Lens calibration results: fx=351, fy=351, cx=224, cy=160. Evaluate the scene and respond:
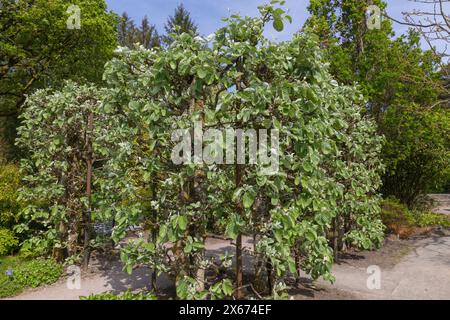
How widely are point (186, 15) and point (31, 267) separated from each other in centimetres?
3383

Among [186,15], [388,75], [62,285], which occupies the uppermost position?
[186,15]

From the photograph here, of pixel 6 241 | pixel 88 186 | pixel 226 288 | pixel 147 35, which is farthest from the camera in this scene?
pixel 147 35

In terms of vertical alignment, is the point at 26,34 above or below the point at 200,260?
above

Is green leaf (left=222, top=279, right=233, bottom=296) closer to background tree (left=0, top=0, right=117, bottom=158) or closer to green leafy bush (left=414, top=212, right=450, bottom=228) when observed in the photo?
green leafy bush (left=414, top=212, right=450, bottom=228)

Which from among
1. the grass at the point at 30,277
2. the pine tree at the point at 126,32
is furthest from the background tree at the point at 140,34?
the grass at the point at 30,277

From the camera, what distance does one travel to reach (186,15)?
35906 mm

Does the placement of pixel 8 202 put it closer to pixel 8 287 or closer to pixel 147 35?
pixel 8 287

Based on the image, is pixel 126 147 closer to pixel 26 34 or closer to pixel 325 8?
pixel 325 8

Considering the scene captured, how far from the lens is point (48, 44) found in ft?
48.1

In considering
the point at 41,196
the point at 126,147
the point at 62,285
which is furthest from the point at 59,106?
the point at 62,285

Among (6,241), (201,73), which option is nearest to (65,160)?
(6,241)

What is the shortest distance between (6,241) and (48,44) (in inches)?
386

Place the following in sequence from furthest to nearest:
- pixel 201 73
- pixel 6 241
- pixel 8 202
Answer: pixel 8 202, pixel 6 241, pixel 201 73

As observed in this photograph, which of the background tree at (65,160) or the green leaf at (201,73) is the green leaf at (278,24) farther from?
the background tree at (65,160)
